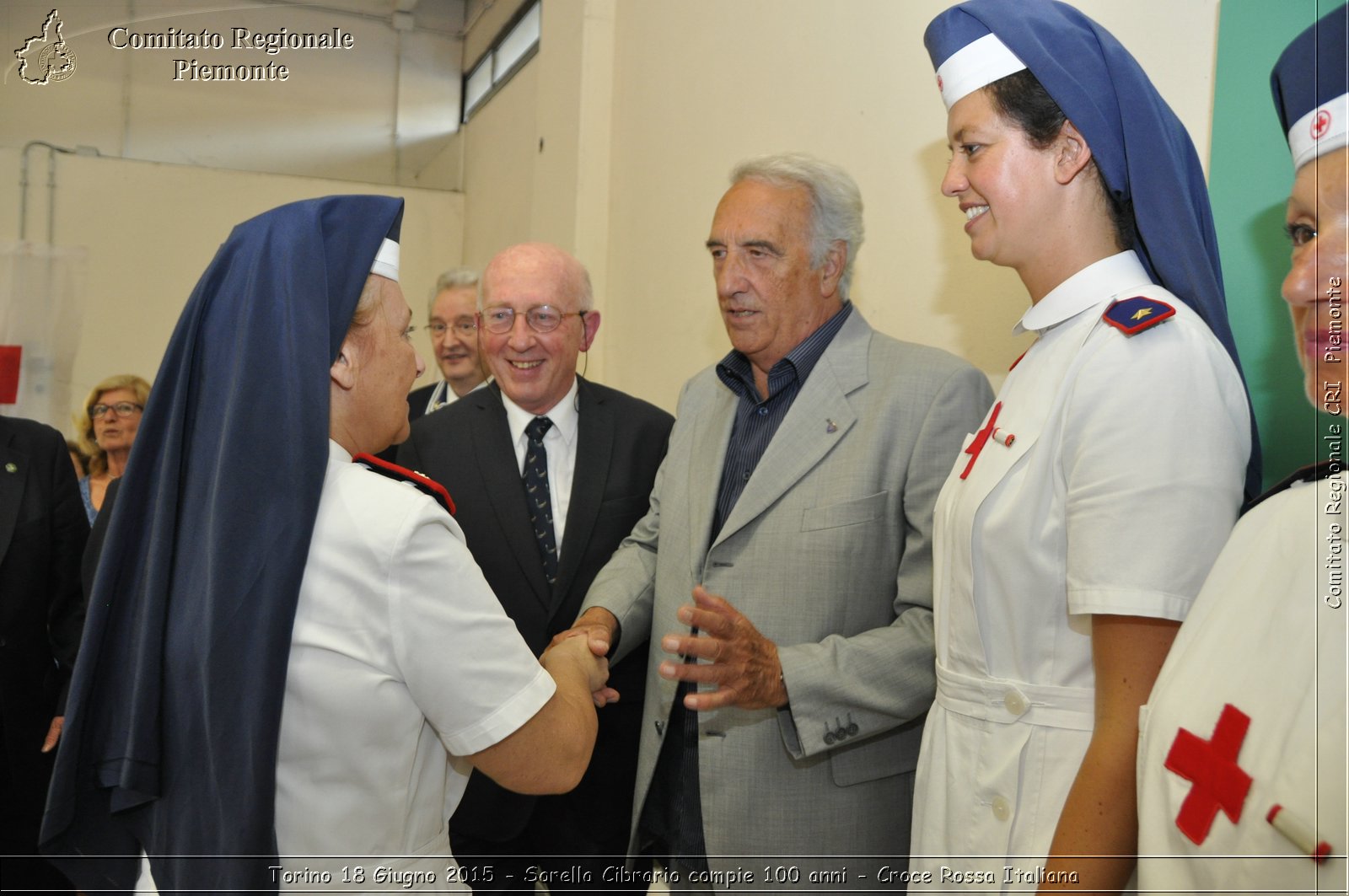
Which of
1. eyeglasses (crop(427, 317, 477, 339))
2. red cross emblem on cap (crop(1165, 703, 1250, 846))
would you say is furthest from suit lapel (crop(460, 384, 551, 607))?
red cross emblem on cap (crop(1165, 703, 1250, 846))

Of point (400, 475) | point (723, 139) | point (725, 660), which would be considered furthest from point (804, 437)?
point (723, 139)

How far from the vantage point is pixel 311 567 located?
146 cm

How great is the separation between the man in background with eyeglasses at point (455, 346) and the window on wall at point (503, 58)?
288 cm

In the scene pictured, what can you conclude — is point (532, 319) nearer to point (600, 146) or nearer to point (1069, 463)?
point (1069, 463)

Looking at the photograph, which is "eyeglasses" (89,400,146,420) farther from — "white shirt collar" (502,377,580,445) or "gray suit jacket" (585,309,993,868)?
"gray suit jacket" (585,309,993,868)

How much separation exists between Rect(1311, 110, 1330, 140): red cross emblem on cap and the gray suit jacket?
99 centimetres

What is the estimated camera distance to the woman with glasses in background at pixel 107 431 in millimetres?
4801

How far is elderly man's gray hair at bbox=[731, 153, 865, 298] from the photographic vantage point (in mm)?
2455

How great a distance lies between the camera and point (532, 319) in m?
3.02

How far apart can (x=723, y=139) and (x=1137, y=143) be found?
285 cm

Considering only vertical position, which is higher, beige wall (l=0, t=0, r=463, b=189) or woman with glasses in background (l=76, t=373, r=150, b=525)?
beige wall (l=0, t=0, r=463, b=189)

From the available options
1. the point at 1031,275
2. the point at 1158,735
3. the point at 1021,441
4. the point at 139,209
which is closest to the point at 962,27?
the point at 1031,275

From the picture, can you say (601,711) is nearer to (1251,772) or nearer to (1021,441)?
(1021,441)

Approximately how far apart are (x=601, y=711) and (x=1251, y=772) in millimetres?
1884
